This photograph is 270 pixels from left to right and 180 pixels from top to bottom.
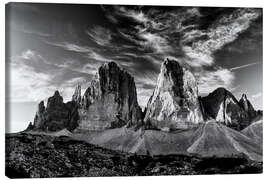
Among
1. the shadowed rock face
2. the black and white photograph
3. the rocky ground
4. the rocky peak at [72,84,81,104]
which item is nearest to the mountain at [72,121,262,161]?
the black and white photograph

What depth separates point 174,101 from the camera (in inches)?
439

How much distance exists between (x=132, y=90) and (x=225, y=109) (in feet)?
7.30

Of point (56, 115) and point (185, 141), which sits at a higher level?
point (56, 115)

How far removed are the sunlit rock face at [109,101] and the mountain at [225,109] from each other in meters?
1.64

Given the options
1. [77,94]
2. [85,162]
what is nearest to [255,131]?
[85,162]

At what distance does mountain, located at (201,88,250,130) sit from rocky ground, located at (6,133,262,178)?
2.86 feet

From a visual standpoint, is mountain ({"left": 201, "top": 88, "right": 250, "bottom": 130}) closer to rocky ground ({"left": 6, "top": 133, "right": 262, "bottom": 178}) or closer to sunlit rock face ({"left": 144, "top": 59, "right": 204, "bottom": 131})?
sunlit rock face ({"left": 144, "top": 59, "right": 204, "bottom": 131})

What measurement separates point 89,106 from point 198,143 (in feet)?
8.28

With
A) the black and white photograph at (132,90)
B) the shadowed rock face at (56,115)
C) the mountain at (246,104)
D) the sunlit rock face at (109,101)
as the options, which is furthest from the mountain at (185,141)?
the mountain at (246,104)

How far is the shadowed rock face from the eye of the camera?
33.7 ft

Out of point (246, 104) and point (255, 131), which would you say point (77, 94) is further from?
point (255, 131)

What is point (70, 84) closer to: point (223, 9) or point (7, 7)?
point (7, 7)

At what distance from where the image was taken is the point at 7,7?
9984mm

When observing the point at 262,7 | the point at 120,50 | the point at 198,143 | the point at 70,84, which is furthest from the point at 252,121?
the point at 70,84
